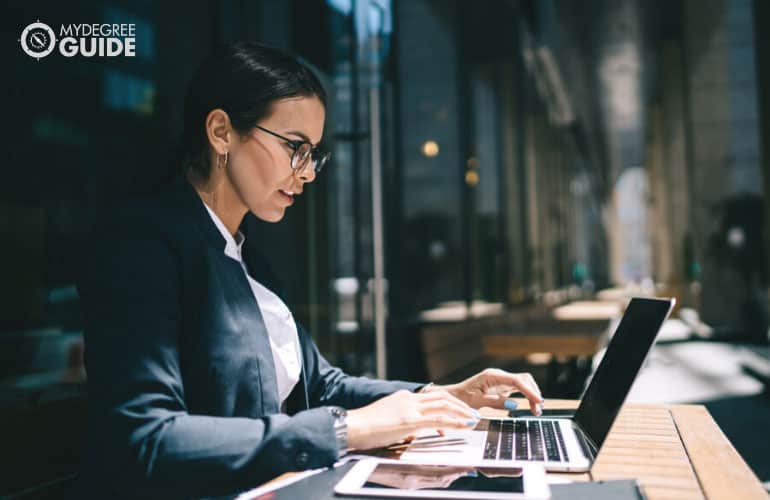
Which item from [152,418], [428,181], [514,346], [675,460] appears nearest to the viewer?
[152,418]

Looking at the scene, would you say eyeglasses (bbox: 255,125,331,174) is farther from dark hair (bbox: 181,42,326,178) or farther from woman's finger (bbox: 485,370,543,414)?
woman's finger (bbox: 485,370,543,414)

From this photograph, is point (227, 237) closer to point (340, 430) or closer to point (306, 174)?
point (306, 174)

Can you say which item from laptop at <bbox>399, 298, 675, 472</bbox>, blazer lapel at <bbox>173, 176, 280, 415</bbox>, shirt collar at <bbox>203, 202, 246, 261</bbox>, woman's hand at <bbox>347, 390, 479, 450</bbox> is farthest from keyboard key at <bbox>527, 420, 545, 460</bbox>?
shirt collar at <bbox>203, 202, 246, 261</bbox>

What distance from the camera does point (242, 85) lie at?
1.25 m

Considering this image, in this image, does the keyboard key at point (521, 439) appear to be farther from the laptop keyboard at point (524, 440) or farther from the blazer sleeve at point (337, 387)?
the blazer sleeve at point (337, 387)

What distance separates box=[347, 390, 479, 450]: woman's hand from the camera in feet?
3.54

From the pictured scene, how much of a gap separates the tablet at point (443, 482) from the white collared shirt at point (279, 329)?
0.35m

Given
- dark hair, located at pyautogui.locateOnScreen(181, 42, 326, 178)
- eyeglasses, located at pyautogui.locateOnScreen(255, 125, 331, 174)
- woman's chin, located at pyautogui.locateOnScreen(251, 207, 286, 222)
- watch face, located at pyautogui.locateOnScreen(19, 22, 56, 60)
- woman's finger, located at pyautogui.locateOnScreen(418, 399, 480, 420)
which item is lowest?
woman's finger, located at pyautogui.locateOnScreen(418, 399, 480, 420)

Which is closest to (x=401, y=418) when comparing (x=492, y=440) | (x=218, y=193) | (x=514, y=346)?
(x=492, y=440)

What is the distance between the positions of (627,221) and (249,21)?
143ft

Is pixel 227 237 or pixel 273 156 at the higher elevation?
pixel 273 156

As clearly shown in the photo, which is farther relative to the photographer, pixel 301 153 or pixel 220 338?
pixel 301 153

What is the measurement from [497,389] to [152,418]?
2.63 ft

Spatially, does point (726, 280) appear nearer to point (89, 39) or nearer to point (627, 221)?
point (89, 39)
